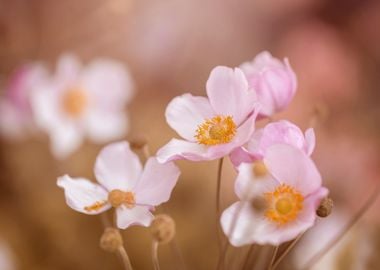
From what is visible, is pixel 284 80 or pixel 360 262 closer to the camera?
pixel 284 80

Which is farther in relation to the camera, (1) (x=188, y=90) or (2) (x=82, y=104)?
(1) (x=188, y=90)

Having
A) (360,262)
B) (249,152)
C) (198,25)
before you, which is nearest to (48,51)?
(198,25)

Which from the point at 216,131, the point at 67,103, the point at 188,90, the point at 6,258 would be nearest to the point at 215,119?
the point at 216,131

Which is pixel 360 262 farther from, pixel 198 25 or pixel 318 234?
pixel 198 25

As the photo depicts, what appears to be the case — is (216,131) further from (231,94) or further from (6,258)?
(6,258)

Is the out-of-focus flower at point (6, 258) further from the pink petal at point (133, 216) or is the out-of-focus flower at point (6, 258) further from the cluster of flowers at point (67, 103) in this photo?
the pink petal at point (133, 216)

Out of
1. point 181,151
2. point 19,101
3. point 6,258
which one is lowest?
point 6,258
